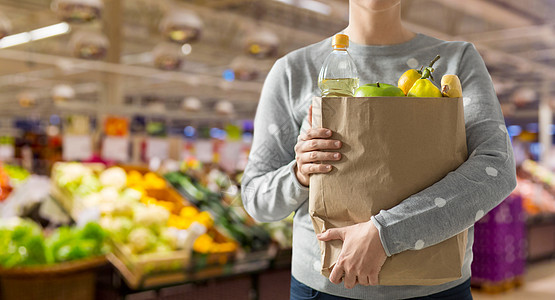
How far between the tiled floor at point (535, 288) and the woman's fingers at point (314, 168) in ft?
18.4

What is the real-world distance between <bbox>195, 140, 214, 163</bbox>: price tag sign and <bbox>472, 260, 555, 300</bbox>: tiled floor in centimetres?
390

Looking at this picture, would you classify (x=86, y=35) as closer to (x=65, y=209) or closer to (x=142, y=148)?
(x=142, y=148)

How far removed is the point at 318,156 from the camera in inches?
40.2


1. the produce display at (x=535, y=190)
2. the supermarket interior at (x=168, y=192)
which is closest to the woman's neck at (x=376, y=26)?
the supermarket interior at (x=168, y=192)

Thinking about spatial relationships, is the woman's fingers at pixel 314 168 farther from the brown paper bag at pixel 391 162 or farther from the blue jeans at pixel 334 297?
the blue jeans at pixel 334 297

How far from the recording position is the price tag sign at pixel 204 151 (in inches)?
302

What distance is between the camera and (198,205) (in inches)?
173

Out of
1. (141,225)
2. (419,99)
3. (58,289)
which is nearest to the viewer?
(419,99)

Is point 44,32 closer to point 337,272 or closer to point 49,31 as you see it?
point 49,31

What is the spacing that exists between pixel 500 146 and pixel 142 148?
6359 millimetres

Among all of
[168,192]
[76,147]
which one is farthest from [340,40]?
[76,147]

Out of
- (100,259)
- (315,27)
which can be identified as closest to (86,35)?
(100,259)

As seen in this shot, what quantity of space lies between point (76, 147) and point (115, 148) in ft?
1.47

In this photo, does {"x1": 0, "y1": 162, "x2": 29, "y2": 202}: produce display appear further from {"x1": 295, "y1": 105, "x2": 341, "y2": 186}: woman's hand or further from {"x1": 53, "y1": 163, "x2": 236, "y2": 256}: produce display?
{"x1": 295, "y1": 105, "x2": 341, "y2": 186}: woman's hand
